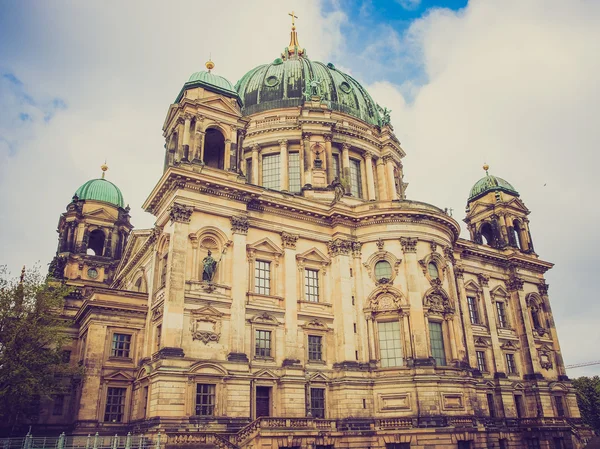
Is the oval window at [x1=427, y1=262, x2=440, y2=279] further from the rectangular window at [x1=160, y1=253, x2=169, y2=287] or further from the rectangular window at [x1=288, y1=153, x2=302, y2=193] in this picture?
the rectangular window at [x1=160, y1=253, x2=169, y2=287]

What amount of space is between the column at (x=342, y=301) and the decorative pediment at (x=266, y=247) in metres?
4.31

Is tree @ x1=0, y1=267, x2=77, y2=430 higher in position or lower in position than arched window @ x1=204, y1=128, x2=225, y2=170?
lower

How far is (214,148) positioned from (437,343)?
21.5m

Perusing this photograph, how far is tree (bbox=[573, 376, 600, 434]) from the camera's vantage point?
2687 inches

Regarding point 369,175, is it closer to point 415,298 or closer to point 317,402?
point 415,298

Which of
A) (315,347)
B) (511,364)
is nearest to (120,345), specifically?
(315,347)

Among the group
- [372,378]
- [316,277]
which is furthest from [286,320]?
[372,378]

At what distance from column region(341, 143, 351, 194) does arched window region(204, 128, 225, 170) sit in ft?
38.5

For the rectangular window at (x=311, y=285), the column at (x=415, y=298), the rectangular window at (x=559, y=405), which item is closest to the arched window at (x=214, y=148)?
the rectangular window at (x=311, y=285)

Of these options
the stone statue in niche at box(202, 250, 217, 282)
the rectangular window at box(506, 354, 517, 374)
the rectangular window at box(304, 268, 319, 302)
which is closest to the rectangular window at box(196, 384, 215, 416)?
the stone statue in niche at box(202, 250, 217, 282)

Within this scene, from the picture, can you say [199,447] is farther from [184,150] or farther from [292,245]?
[184,150]

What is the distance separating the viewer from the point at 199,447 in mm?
24766

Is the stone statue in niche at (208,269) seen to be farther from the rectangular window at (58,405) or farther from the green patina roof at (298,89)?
the green patina roof at (298,89)

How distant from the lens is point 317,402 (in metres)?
32.2
